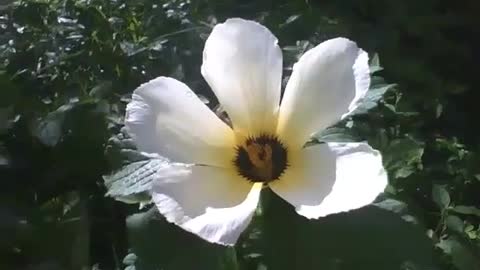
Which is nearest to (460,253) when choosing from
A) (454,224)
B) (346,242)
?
(454,224)

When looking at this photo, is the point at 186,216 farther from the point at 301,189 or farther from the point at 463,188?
the point at 463,188

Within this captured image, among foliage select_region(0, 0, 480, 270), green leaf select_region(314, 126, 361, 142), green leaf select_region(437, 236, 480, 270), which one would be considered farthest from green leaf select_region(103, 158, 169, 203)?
green leaf select_region(437, 236, 480, 270)

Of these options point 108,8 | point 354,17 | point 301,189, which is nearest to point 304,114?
point 301,189

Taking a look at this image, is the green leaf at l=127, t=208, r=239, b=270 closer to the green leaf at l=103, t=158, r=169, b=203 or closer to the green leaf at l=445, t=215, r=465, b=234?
the green leaf at l=103, t=158, r=169, b=203

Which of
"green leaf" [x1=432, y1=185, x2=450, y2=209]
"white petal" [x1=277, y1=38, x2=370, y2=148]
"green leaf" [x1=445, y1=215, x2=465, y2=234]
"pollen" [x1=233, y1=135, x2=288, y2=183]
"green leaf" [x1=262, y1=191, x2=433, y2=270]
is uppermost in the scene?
"white petal" [x1=277, y1=38, x2=370, y2=148]

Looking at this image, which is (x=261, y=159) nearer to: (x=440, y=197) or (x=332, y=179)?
(x=332, y=179)

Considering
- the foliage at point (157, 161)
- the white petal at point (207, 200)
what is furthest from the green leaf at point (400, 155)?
the white petal at point (207, 200)
